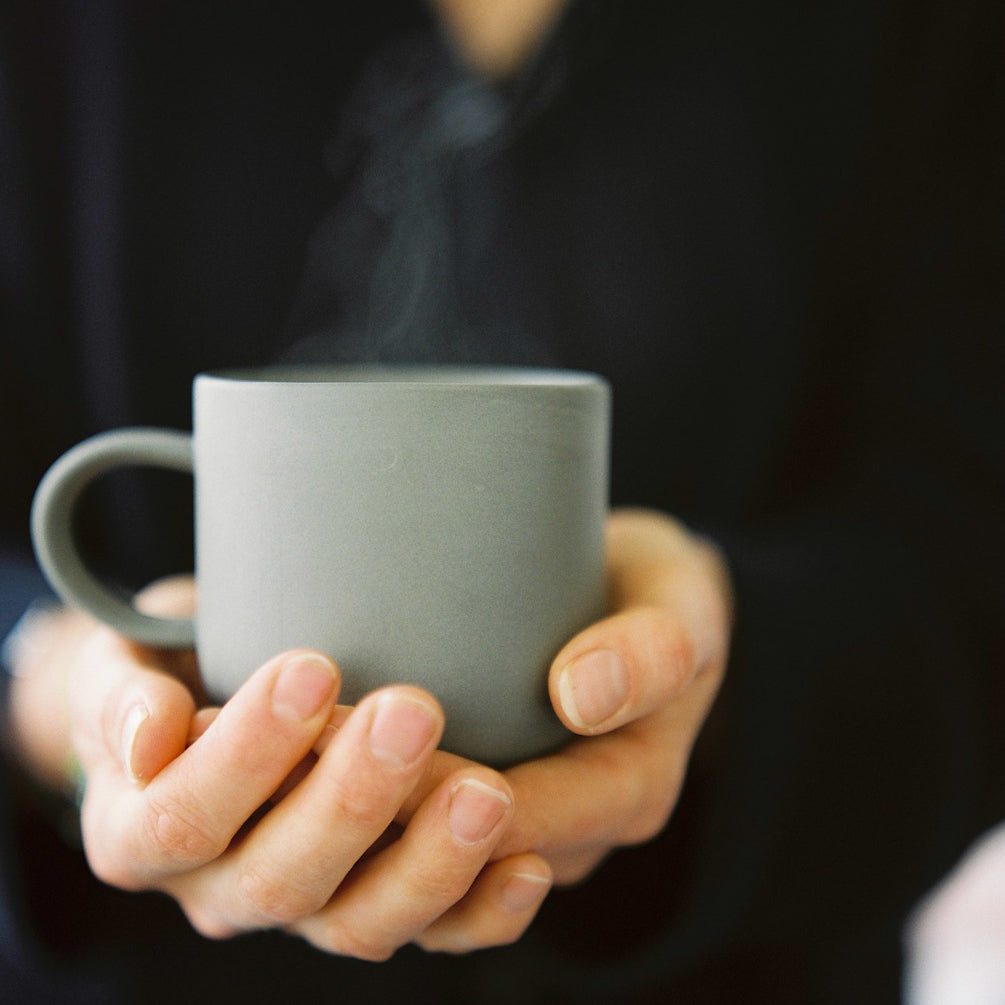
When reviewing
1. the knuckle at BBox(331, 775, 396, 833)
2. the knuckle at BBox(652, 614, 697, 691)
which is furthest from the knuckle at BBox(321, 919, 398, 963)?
the knuckle at BBox(652, 614, 697, 691)

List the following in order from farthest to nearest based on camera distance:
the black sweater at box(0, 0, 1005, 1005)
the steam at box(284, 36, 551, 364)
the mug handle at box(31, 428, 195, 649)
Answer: the steam at box(284, 36, 551, 364) → the black sweater at box(0, 0, 1005, 1005) → the mug handle at box(31, 428, 195, 649)

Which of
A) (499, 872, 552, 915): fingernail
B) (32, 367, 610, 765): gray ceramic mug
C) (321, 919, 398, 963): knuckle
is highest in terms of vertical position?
(32, 367, 610, 765): gray ceramic mug

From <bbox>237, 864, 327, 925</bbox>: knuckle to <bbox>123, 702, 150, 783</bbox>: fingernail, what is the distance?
80 millimetres

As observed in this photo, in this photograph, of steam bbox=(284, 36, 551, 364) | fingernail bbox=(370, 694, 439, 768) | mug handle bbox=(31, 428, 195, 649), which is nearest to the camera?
fingernail bbox=(370, 694, 439, 768)

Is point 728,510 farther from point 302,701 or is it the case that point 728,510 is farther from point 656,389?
point 302,701

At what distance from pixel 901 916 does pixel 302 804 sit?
1.98 feet

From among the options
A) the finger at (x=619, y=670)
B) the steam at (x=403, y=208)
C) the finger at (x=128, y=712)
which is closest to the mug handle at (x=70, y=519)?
the finger at (x=128, y=712)

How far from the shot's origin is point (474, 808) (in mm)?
439

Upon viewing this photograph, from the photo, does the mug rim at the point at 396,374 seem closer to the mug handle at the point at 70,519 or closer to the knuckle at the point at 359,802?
the mug handle at the point at 70,519

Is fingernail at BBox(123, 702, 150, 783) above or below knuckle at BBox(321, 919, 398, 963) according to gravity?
above

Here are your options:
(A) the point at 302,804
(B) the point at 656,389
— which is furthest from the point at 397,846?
(B) the point at 656,389

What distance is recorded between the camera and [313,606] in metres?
0.45

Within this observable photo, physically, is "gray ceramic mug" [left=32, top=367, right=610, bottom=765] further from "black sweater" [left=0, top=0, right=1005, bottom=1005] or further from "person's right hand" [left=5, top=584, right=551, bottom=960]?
"black sweater" [left=0, top=0, right=1005, bottom=1005]

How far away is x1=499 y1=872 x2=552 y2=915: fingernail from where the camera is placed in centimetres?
50
